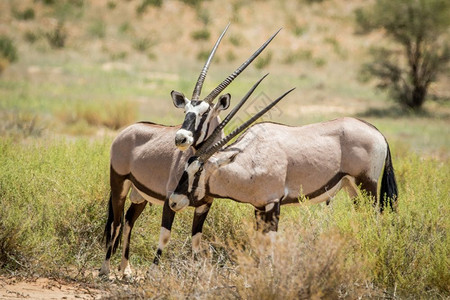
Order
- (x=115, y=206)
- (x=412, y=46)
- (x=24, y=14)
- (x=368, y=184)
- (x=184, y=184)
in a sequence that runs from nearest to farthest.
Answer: (x=184, y=184)
(x=368, y=184)
(x=115, y=206)
(x=412, y=46)
(x=24, y=14)

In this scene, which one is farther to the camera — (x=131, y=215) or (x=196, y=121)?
(x=131, y=215)

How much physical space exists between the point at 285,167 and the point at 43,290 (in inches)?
101

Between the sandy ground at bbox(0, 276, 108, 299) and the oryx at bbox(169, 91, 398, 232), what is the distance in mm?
1168

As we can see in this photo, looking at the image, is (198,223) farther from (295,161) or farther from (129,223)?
(295,161)

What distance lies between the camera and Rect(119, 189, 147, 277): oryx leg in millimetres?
7023

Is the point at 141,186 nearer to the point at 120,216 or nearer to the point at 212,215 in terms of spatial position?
the point at 120,216

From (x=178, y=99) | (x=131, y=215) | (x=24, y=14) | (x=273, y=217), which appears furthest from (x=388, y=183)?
(x=24, y=14)

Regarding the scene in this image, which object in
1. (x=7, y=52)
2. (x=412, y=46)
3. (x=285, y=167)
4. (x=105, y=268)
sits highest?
(x=285, y=167)

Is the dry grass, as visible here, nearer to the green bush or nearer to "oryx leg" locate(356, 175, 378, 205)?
"oryx leg" locate(356, 175, 378, 205)

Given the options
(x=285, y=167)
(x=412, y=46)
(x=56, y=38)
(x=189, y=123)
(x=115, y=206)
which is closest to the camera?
(x=189, y=123)

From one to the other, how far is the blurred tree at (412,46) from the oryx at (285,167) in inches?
658

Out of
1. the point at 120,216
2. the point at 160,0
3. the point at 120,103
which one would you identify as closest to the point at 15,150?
the point at 120,216

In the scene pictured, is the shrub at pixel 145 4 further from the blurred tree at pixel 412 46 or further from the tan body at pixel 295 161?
the tan body at pixel 295 161

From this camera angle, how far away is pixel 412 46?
24672 mm
